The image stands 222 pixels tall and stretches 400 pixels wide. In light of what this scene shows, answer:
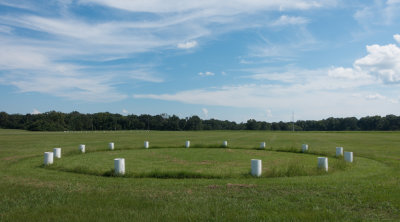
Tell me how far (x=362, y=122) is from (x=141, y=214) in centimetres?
18555

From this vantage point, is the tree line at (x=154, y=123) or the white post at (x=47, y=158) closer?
the white post at (x=47, y=158)

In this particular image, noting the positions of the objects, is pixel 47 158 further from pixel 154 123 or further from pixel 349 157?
pixel 154 123

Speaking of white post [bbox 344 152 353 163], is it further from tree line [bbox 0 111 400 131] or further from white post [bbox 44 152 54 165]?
tree line [bbox 0 111 400 131]

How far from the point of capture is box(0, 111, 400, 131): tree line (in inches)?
5851

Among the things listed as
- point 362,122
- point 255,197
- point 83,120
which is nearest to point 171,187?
point 255,197

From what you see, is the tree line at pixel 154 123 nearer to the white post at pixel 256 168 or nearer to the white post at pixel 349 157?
the white post at pixel 349 157

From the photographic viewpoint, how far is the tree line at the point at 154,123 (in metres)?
149

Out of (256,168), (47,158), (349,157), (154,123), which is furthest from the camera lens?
(154,123)

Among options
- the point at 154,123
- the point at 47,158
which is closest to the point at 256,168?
the point at 47,158

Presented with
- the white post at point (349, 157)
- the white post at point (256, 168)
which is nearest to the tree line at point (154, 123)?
the white post at point (349, 157)

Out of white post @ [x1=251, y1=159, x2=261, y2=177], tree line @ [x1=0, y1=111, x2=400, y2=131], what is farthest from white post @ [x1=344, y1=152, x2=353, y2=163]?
tree line @ [x1=0, y1=111, x2=400, y2=131]

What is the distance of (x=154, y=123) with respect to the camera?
184500mm

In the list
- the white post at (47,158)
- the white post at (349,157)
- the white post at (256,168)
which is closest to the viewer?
the white post at (256,168)

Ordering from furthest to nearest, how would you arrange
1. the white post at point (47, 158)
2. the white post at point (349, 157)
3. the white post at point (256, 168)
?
the white post at point (349, 157), the white post at point (47, 158), the white post at point (256, 168)
